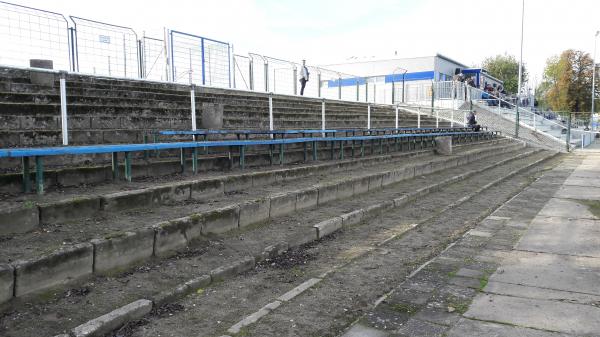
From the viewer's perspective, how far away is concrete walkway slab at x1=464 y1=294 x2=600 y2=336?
3111mm

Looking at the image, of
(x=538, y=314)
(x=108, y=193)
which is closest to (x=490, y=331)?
(x=538, y=314)

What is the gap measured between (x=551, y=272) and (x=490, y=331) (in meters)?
1.68

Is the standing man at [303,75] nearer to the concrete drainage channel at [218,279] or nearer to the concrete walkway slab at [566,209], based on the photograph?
the concrete walkway slab at [566,209]

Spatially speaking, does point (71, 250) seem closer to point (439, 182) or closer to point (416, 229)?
point (416, 229)

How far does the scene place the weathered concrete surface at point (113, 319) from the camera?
2.81 meters

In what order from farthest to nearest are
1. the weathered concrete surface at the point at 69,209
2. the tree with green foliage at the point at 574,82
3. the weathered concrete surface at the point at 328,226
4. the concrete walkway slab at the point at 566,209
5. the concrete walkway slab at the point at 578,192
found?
the tree with green foliage at the point at 574,82 < the concrete walkway slab at the point at 578,192 < the concrete walkway slab at the point at 566,209 < the weathered concrete surface at the point at 328,226 < the weathered concrete surface at the point at 69,209

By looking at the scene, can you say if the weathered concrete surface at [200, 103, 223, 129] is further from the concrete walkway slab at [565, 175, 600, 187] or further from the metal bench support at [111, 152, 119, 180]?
the concrete walkway slab at [565, 175, 600, 187]

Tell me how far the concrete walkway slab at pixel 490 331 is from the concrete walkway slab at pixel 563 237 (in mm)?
2287

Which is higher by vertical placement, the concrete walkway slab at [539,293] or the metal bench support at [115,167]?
the metal bench support at [115,167]

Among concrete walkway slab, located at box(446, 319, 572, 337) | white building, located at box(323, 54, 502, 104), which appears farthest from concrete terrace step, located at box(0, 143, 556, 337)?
white building, located at box(323, 54, 502, 104)

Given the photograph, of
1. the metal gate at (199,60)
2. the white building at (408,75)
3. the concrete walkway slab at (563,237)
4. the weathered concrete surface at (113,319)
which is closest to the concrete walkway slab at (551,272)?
the concrete walkway slab at (563,237)

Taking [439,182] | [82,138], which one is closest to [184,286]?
[82,138]

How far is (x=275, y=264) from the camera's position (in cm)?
454

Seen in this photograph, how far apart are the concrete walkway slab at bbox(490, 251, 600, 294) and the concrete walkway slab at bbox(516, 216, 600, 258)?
0.88 ft
